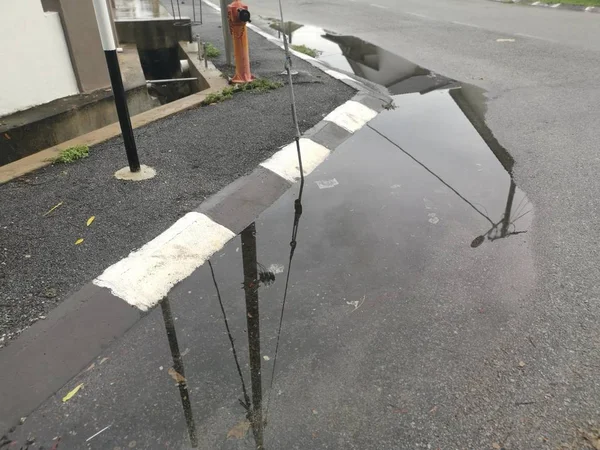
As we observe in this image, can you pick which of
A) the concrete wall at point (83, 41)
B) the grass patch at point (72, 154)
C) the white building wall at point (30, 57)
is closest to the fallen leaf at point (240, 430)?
the grass patch at point (72, 154)

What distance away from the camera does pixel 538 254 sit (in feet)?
11.1

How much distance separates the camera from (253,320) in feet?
9.29

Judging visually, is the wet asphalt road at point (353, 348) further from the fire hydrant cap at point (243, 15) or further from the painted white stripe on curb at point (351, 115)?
the fire hydrant cap at point (243, 15)

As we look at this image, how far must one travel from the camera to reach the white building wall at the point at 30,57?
5.00 metres

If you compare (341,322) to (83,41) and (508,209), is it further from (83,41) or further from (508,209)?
(83,41)

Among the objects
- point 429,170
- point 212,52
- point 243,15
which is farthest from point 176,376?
point 212,52

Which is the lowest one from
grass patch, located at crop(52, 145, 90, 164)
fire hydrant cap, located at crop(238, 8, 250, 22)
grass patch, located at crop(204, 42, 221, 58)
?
grass patch, located at crop(52, 145, 90, 164)

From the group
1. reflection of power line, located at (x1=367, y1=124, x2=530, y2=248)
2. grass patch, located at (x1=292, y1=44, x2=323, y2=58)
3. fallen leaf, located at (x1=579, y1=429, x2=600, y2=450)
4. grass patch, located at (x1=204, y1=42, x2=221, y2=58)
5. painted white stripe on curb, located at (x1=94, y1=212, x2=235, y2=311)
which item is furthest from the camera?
grass patch, located at (x1=292, y1=44, x2=323, y2=58)

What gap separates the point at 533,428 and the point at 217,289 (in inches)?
77.9

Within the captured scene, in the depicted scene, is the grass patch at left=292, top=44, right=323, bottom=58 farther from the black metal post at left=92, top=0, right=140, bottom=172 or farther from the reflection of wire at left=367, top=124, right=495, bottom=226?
the black metal post at left=92, top=0, right=140, bottom=172

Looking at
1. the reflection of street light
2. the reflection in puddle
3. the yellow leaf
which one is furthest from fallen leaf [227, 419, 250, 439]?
the reflection of street light

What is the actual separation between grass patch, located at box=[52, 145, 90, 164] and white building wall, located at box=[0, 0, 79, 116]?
1.17m

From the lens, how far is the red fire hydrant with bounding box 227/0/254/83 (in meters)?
6.43

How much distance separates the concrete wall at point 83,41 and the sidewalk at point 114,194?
4.06ft
